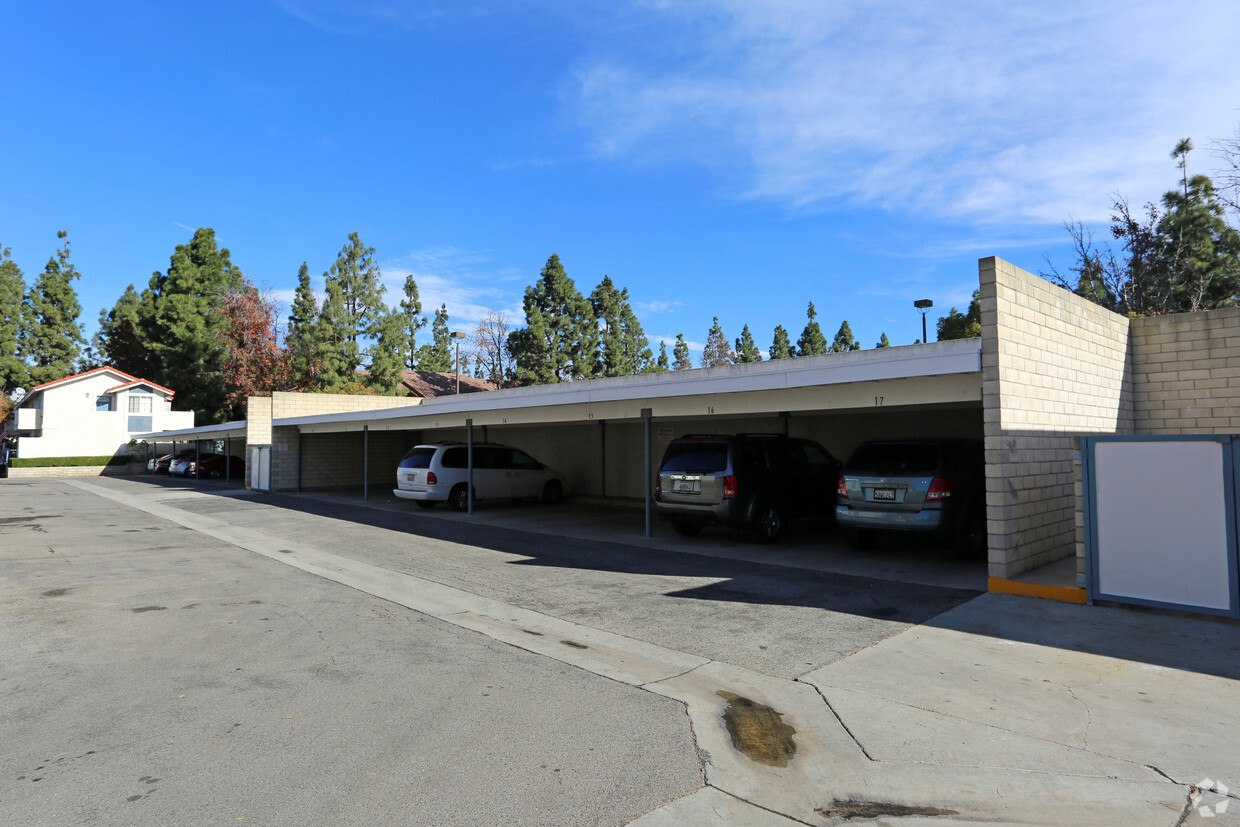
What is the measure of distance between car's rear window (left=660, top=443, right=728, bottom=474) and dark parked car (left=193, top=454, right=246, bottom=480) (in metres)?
31.2

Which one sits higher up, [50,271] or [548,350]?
[50,271]

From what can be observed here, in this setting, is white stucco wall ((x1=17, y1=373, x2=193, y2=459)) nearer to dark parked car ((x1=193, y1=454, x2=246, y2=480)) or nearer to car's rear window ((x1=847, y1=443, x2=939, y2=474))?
dark parked car ((x1=193, y1=454, x2=246, y2=480))

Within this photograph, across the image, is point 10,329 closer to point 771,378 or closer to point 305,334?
point 305,334

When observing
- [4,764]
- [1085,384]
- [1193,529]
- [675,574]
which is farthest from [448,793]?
[1085,384]

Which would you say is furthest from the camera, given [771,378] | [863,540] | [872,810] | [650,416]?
[650,416]

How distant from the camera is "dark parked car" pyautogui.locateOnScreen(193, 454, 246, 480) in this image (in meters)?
36.3

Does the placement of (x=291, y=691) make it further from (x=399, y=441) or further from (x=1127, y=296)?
(x=1127, y=296)

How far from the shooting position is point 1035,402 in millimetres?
8211

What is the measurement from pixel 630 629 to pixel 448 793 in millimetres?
3271

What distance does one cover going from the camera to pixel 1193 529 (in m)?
6.34

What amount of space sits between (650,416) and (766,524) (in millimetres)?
2717

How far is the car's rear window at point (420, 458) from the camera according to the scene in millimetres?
16875

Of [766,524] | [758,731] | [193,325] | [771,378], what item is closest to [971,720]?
[758,731]

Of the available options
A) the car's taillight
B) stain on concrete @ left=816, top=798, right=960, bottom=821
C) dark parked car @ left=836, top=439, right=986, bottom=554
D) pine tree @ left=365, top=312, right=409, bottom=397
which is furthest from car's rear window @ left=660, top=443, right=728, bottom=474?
pine tree @ left=365, top=312, right=409, bottom=397
